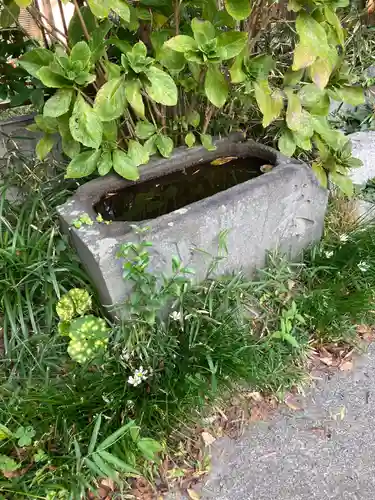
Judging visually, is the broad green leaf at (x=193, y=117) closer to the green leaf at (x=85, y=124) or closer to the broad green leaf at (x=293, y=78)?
the broad green leaf at (x=293, y=78)

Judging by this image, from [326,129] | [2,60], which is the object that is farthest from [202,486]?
[2,60]

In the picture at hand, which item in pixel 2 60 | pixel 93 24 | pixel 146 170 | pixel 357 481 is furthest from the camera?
pixel 2 60

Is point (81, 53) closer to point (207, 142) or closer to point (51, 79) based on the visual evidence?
point (51, 79)

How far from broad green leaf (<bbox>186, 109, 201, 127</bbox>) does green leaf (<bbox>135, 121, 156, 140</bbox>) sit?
0.76ft

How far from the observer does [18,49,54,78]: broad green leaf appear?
1.83 meters

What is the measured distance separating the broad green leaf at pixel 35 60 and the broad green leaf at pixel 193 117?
2.59ft

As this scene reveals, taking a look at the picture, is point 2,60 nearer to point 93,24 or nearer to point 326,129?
point 93,24

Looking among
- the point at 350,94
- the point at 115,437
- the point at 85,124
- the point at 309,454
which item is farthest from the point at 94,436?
the point at 350,94

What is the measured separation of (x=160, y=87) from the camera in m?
1.82

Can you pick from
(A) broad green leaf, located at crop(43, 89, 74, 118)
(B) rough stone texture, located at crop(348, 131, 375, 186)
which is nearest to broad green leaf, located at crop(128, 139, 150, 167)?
(A) broad green leaf, located at crop(43, 89, 74, 118)

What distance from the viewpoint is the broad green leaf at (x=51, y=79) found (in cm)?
173

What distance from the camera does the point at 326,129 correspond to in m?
2.28

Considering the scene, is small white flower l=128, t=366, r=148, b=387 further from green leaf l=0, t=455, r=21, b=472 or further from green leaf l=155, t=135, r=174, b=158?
green leaf l=155, t=135, r=174, b=158

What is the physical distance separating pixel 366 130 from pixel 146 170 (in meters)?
1.87
